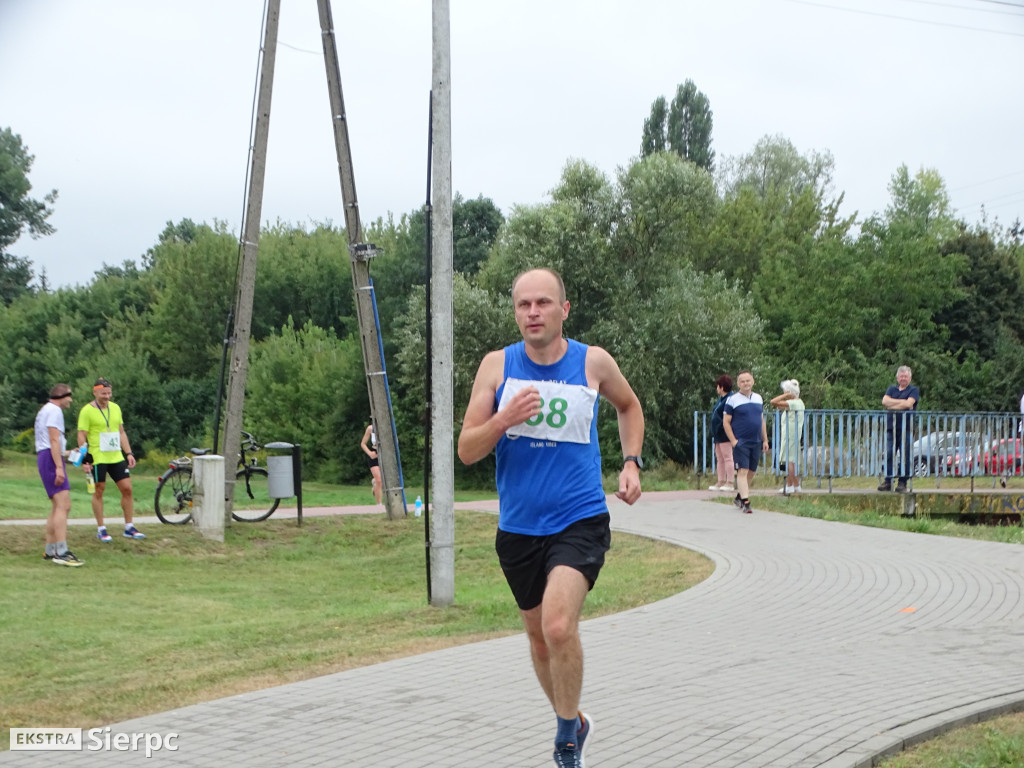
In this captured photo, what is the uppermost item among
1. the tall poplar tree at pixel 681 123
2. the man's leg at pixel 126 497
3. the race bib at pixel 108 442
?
the tall poplar tree at pixel 681 123

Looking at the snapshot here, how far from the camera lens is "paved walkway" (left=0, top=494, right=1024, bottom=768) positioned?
5.11 metres

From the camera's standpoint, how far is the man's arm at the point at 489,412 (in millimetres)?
4391

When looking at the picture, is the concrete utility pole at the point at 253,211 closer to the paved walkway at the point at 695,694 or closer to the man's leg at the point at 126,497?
the man's leg at the point at 126,497

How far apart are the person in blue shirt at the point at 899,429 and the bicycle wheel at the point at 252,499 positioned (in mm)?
9354

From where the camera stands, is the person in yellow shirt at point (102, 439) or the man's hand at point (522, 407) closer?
the man's hand at point (522, 407)

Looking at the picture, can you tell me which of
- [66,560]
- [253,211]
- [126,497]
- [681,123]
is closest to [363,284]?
[253,211]

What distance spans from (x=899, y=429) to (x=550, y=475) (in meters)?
14.7

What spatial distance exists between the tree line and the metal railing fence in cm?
1327

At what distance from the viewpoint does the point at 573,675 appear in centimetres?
456

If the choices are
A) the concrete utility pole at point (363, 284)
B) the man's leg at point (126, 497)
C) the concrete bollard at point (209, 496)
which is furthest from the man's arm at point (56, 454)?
the concrete utility pole at point (363, 284)

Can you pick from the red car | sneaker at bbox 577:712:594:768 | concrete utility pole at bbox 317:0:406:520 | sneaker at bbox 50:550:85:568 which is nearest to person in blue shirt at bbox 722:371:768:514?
concrete utility pole at bbox 317:0:406:520

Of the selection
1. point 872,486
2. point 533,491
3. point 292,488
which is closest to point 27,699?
point 533,491

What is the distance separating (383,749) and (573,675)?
1114 mm

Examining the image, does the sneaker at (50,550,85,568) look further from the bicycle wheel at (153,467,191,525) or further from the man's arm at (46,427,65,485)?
the bicycle wheel at (153,467,191,525)
